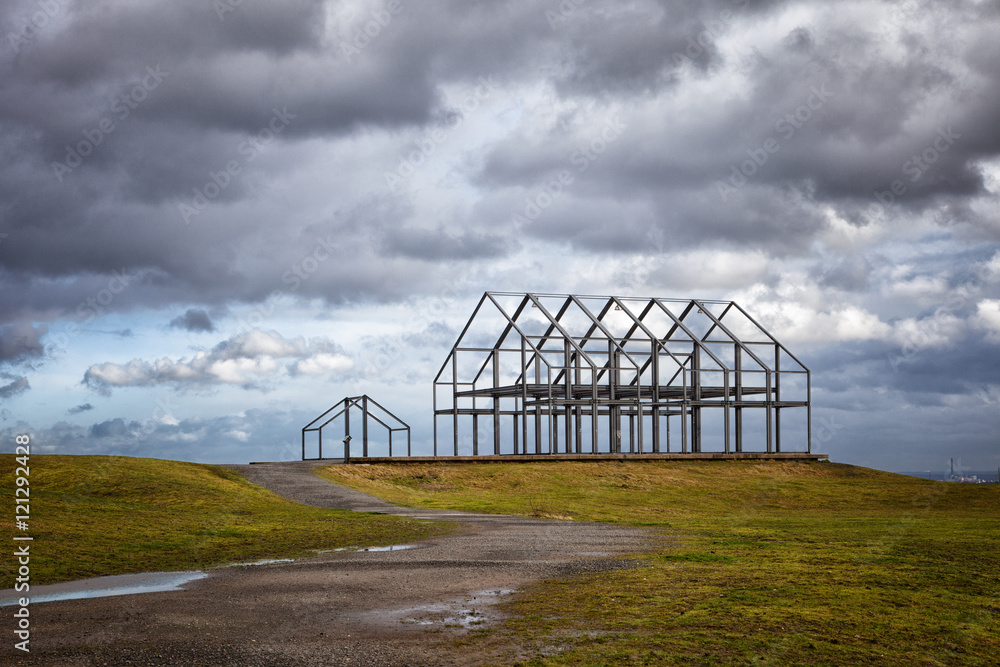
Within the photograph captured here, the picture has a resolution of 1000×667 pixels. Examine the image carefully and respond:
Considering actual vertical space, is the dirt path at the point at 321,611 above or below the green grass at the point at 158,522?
above

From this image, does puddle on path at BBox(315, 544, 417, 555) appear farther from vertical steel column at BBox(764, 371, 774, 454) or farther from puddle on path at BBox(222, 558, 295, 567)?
vertical steel column at BBox(764, 371, 774, 454)

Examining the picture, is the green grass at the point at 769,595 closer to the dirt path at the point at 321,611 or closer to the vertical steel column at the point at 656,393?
the dirt path at the point at 321,611

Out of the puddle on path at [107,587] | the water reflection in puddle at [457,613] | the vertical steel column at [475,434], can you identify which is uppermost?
the water reflection in puddle at [457,613]

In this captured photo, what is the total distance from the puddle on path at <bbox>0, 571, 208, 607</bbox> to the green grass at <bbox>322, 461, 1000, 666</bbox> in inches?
238

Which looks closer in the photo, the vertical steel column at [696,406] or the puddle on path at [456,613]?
the puddle on path at [456,613]

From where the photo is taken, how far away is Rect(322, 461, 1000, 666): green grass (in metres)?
9.89

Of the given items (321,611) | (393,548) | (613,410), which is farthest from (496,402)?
(321,611)

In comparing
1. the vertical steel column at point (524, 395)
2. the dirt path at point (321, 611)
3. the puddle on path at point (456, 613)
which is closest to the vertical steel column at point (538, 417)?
the vertical steel column at point (524, 395)

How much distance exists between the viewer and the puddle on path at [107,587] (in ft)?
43.9

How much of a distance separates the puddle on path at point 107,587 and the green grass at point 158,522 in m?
0.67

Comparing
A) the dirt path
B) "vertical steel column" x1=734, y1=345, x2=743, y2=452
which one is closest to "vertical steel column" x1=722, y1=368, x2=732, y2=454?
"vertical steel column" x1=734, y1=345, x2=743, y2=452

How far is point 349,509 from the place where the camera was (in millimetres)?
29859

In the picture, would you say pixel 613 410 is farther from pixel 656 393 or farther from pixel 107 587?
pixel 107 587

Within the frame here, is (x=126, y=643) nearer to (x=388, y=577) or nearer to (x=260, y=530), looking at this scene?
(x=388, y=577)
